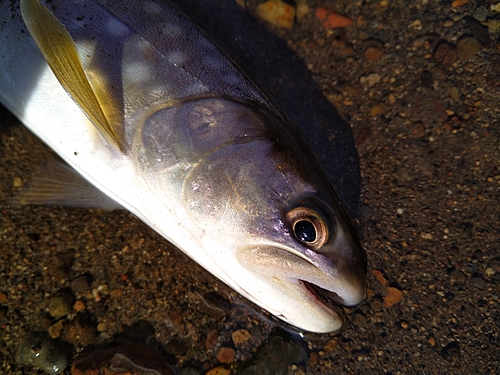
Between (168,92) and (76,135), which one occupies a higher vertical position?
(168,92)

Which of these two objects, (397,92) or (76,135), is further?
(397,92)

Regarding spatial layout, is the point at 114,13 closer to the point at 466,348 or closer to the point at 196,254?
the point at 196,254

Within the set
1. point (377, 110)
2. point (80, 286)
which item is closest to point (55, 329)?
point (80, 286)

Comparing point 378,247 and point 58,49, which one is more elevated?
point 58,49

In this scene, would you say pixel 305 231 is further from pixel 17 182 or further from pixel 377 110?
pixel 17 182

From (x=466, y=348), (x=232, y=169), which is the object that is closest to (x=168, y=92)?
(x=232, y=169)

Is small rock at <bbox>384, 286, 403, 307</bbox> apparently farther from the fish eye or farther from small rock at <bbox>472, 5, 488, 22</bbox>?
small rock at <bbox>472, 5, 488, 22</bbox>

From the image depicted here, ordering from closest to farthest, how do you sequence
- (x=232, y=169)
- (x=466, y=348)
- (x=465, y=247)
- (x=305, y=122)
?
(x=232, y=169) < (x=466, y=348) < (x=465, y=247) < (x=305, y=122)
